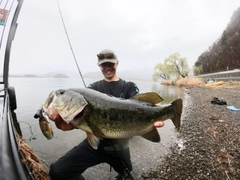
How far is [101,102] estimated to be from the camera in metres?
2.40

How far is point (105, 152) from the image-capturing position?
335cm

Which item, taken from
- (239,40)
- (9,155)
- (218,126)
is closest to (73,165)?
(9,155)

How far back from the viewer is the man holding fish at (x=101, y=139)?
236cm

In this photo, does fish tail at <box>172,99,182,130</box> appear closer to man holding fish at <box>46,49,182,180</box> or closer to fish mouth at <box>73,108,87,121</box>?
man holding fish at <box>46,49,182,180</box>

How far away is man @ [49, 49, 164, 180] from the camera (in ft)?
10.4

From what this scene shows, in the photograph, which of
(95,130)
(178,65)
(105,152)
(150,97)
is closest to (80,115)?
(95,130)

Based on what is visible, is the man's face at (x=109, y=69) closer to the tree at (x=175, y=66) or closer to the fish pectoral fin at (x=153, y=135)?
the fish pectoral fin at (x=153, y=135)

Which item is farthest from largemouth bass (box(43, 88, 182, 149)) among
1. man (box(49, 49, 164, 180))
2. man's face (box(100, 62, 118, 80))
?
man's face (box(100, 62, 118, 80))

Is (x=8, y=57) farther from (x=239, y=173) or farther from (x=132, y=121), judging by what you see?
(x=239, y=173)

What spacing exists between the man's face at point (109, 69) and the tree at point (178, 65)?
198 ft

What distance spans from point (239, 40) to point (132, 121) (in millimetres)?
59643

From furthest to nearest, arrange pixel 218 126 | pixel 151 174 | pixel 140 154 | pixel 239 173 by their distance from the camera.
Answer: pixel 218 126 → pixel 140 154 → pixel 151 174 → pixel 239 173

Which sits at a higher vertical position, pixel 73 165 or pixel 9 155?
pixel 9 155

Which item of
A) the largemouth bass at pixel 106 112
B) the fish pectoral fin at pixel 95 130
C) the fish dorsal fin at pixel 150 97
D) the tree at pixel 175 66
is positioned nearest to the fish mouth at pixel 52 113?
the largemouth bass at pixel 106 112
